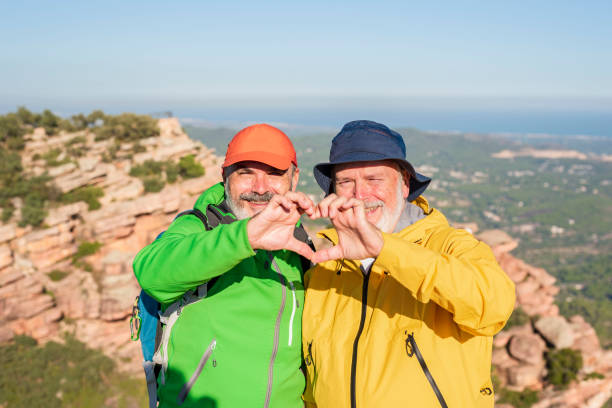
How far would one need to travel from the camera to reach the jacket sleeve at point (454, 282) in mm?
2613

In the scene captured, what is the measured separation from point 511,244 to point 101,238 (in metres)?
27.7

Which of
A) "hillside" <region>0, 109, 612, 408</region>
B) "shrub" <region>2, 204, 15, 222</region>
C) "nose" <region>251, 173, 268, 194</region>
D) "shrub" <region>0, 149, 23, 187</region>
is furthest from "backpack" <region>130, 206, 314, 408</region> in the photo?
"shrub" <region>0, 149, 23, 187</region>

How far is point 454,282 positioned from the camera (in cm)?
261

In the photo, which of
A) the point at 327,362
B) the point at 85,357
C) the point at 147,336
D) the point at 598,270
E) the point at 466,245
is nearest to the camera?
the point at 466,245

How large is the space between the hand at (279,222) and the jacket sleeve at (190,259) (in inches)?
3.9

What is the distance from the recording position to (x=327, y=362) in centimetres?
338

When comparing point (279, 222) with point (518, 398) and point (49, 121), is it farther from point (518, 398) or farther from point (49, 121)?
point (49, 121)

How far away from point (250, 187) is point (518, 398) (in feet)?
74.3

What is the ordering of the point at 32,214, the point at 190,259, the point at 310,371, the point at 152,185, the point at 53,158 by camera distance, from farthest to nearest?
the point at 53,158, the point at 152,185, the point at 32,214, the point at 310,371, the point at 190,259

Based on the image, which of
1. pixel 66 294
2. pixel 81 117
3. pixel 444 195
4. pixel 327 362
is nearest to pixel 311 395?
pixel 327 362

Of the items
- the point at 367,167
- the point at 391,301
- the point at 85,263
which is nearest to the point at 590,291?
the point at 85,263

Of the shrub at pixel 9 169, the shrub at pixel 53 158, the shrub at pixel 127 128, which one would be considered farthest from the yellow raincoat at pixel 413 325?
the shrub at pixel 127 128

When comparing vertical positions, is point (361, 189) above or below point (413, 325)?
above

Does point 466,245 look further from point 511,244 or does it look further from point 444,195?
point 444,195
